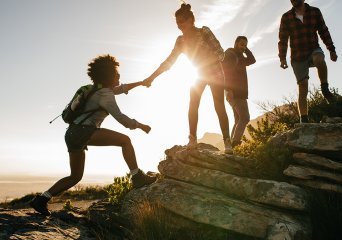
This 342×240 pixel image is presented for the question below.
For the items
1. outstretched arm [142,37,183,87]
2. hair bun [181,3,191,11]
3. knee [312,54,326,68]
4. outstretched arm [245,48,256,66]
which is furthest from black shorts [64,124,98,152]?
outstretched arm [245,48,256,66]

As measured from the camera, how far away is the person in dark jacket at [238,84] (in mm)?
8531

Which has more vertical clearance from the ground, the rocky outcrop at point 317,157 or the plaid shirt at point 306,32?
the plaid shirt at point 306,32

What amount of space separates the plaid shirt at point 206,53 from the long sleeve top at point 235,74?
1.96 metres

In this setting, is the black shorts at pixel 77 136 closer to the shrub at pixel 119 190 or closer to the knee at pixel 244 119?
the shrub at pixel 119 190

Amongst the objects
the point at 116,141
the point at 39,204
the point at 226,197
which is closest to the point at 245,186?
the point at 226,197

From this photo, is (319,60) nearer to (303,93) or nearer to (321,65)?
(321,65)

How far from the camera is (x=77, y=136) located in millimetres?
5871

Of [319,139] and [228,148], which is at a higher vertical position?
[319,139]

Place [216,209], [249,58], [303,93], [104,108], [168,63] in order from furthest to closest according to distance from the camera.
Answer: [249,58], [168,63], [303,93], [104,108], [216,209]

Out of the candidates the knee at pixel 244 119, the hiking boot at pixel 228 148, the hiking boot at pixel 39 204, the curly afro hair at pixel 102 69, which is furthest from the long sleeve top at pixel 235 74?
the hiking boot at pixel 39 204

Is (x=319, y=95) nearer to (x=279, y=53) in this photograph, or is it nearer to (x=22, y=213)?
(x=279, y=53)

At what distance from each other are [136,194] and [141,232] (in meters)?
1.36

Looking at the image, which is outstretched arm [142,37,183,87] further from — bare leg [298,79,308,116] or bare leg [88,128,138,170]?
bare leg [298,79,308,116]

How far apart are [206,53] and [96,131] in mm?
2725
